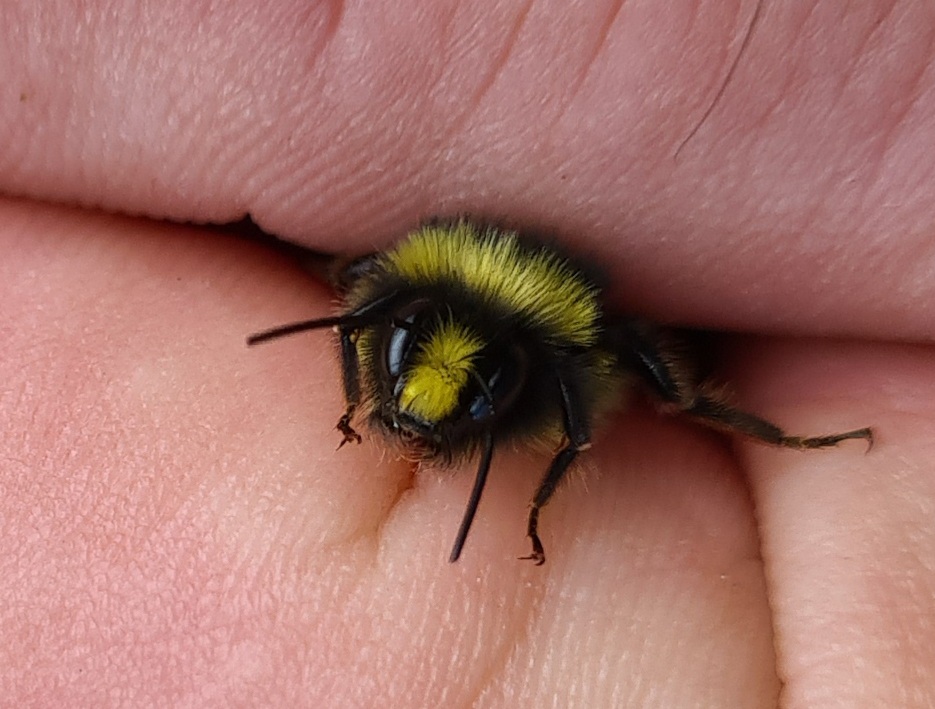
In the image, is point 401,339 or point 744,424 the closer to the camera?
point 401,339

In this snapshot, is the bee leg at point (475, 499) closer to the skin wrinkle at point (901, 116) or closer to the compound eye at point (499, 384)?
the compound eye at point (499, 384)

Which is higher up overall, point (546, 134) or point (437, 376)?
point (546, 134)

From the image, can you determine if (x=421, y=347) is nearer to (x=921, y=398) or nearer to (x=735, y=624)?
(x=735, y=624)

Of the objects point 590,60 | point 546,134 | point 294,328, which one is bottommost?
point 294,328

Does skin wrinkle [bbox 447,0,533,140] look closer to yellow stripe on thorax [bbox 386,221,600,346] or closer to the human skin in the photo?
the human skin

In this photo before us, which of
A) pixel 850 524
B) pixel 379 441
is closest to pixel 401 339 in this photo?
pixel 379 441

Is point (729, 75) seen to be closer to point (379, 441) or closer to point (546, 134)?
point (546, 134)

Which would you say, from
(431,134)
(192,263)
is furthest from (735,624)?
(192,263)

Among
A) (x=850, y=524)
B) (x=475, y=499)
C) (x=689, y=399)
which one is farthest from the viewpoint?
(x=689, y=399)
